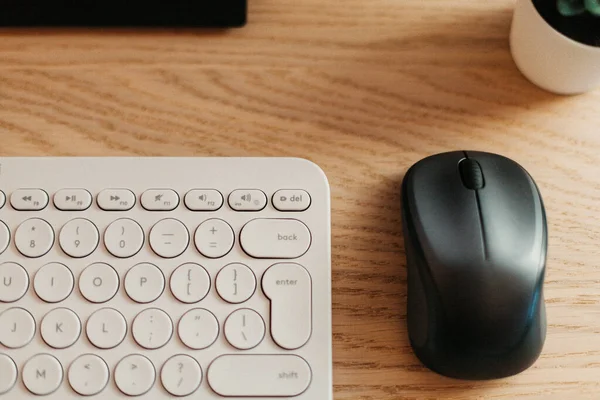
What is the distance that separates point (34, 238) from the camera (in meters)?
0.39

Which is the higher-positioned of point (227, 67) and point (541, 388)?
point (227, 67)

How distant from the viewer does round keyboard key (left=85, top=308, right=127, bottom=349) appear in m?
0.36

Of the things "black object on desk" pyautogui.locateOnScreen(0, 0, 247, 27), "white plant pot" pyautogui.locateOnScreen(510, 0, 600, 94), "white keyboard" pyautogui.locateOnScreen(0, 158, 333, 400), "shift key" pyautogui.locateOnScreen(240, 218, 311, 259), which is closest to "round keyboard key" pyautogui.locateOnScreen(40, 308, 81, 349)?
"white keyboard" pyautogui.locateOnScreen(0, 158, 333, 400)

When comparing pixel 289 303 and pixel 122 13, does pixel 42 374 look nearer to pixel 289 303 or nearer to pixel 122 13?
pixel 289 303

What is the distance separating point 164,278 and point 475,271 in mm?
181

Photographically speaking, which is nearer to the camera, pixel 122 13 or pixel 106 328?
A: pixel 106 328

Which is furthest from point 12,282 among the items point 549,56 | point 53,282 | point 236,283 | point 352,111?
point 549,56

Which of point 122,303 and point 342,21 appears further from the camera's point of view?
point 342,21

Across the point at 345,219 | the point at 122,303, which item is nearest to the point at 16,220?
the point at 122,303

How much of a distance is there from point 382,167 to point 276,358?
15cm

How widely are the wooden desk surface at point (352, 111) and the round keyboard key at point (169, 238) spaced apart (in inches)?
2.7

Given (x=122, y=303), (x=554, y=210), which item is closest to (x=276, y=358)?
(x=122, y=303)

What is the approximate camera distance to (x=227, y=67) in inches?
18.4

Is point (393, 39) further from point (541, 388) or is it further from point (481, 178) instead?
point (541, 388)
